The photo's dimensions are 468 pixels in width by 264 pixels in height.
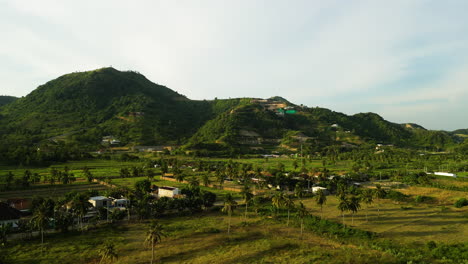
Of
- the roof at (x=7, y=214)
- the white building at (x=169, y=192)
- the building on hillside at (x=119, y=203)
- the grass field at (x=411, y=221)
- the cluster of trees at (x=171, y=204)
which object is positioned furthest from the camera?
the white building at (x=169, y=192)

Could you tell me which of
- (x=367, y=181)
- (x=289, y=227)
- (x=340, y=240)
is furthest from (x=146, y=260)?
(x=367, y=181)

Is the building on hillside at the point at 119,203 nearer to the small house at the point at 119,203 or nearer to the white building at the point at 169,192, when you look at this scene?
the small house at the point at 119,203

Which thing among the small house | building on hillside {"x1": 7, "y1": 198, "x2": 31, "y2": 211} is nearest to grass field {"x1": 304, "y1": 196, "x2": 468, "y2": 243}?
the small house

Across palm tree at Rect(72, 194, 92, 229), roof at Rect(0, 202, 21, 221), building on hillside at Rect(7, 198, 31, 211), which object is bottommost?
building on hillside at Rect(7, 198, 31, 211)

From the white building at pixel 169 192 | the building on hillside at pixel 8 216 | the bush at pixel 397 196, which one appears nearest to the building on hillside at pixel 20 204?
the building on hillside at pixel 8 216

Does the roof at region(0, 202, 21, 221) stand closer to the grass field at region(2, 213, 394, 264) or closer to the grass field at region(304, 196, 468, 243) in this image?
the grass field at region(2, 213, 394, 264)

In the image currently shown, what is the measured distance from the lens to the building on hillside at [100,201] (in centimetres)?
5632

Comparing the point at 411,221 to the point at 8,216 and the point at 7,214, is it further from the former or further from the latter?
the point at 7,214

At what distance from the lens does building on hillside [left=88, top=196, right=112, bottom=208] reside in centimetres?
5632

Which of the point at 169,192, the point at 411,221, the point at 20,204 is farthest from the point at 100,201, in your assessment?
the point at 411,221

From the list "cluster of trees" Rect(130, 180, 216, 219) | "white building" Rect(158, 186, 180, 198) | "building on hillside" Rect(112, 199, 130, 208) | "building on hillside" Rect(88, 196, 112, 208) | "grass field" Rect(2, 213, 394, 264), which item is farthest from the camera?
"white building" Rect(158, 186, 180, 198)

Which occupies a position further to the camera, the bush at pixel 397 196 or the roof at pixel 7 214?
the bush at pixel 397 196

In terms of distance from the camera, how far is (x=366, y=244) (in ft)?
128

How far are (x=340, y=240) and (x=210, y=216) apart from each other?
25.4 meters
